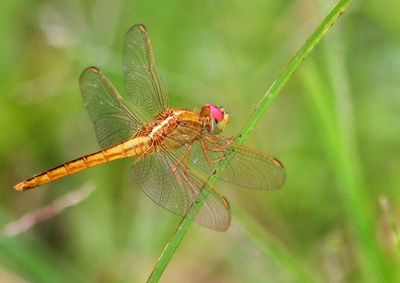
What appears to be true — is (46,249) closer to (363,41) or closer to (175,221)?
(175,221)

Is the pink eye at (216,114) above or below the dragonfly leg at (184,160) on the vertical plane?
above

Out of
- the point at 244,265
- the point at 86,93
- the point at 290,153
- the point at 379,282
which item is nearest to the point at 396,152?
the point at 290,153

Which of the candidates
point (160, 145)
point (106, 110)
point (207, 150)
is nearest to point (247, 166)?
point (207, 150)

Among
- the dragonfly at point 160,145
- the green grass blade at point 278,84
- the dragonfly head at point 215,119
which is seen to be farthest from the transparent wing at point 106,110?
the green grass blade at point 278,84

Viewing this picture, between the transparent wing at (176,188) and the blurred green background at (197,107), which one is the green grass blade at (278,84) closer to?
the transparent wing at (176,188)

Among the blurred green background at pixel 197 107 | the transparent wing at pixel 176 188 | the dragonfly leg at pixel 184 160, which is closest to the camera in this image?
the transparent wing at pixel 176 188

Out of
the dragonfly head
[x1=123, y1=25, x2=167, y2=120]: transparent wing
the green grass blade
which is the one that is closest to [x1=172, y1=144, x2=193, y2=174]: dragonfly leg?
the dragonfly head

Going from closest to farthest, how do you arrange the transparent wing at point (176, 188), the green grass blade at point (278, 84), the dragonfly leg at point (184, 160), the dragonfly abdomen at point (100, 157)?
1. the green grass blade at point (278, 84)
2. the transparent wing at point (176, 188)
3. the dragonfly leg at point (184, 160)
4. the dragonfly abdomen at point (100, 157)
